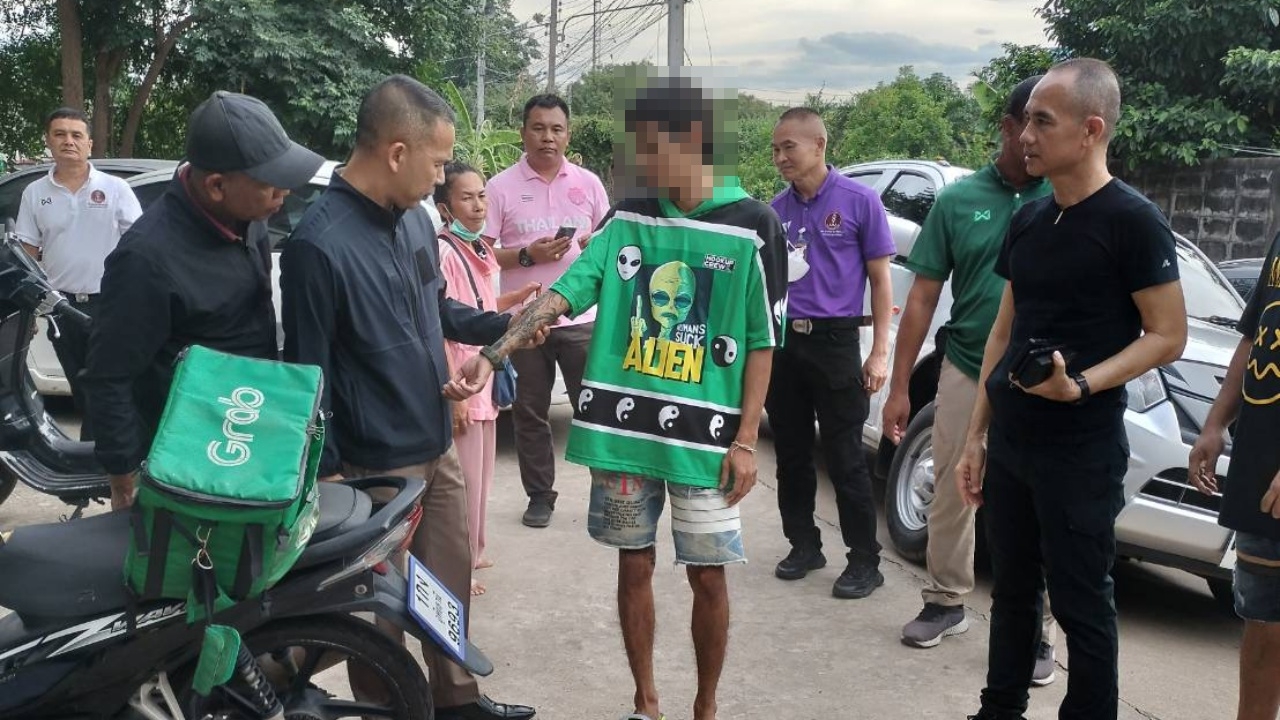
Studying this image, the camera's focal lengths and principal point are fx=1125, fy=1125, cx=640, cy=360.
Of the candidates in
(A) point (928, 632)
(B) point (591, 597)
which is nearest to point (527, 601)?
(B) point (591, 597)

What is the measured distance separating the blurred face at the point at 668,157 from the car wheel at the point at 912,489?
2.38 meters

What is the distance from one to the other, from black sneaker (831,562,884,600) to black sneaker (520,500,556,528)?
61.5 inches

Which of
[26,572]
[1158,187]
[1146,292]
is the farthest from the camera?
[1158,187]

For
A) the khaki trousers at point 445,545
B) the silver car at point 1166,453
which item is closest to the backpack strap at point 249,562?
the khaki trousers at point 445,545

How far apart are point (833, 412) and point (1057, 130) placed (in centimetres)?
208

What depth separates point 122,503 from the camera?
117 inches

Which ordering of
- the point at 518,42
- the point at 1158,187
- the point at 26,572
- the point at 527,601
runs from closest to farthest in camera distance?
the point at 26,572, the point at 527,601, the point at 1158,187, the point at 518,42

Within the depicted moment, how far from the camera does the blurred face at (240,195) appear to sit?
9.39ft

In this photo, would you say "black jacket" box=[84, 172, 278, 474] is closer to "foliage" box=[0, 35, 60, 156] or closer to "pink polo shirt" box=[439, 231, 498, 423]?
"pink polo shirt" box=[439, 231, 498, 423]

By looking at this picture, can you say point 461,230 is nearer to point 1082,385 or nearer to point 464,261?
point 464,261

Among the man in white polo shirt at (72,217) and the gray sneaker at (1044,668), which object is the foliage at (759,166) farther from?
the gray sneaker at (1044,668)

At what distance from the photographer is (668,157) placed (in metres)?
3.13

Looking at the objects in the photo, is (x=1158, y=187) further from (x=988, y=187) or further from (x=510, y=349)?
(x=510, y=349)

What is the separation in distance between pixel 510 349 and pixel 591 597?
5.92ft
